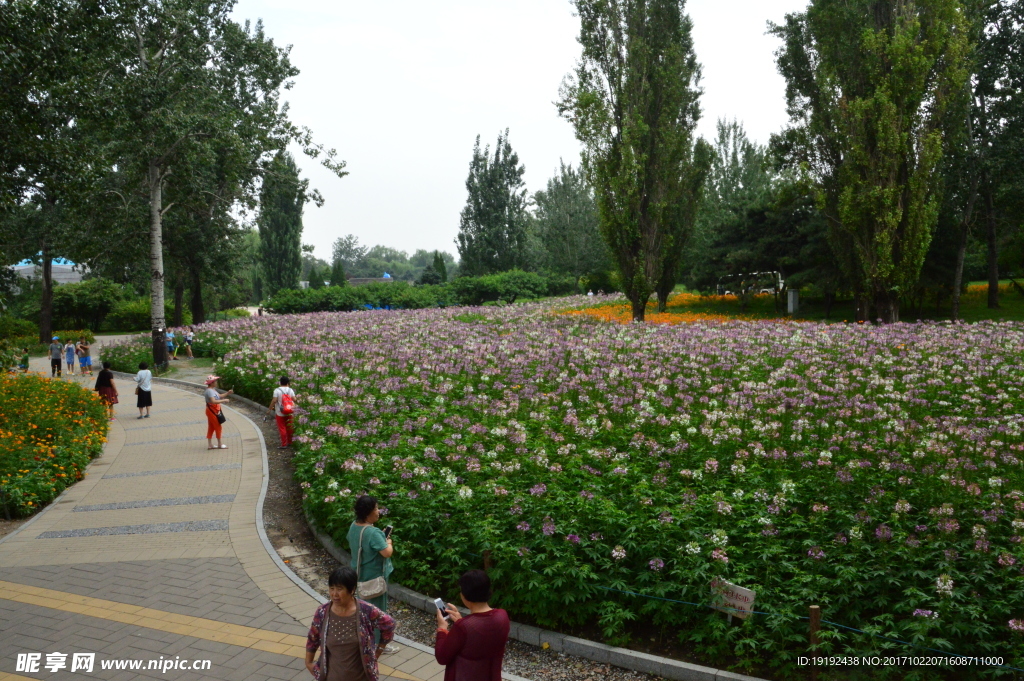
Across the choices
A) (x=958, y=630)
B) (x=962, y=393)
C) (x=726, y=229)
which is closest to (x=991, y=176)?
(x=726, y=229)

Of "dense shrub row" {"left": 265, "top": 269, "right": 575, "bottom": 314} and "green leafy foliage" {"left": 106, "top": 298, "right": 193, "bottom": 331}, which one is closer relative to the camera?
"dense shrub row" {"left": 265, "top": 269, "right": 575, "bottom": 314}

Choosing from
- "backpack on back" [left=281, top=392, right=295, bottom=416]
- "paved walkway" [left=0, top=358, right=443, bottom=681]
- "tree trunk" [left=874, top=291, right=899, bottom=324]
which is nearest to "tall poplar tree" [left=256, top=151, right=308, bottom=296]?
"backpack on back" [left=281, top=392, right=295, bottom=416]

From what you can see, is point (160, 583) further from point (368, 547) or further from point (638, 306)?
point (638, 306)

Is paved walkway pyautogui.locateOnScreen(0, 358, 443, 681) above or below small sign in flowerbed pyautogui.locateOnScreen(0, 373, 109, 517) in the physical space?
below

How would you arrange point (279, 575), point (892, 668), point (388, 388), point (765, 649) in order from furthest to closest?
point (388, 388) → point (279, 575) → point (765, 649) → point (892, 668)

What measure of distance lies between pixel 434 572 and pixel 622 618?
2.13 metres

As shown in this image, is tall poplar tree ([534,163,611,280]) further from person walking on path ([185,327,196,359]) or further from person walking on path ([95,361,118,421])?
person walking on path ([95,361,118,421])

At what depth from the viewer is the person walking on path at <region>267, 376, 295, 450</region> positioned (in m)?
13.9

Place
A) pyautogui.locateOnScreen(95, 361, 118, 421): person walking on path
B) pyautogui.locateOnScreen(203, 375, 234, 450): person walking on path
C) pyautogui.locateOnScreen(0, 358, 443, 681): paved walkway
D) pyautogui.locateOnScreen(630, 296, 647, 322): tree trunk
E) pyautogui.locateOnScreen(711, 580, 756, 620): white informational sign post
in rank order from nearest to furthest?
pyautogui.locateOnScreen(711, 580, 756, 620): white informational sign post < pyautogui.locateOnScreen(0, 358, 443, 681): paved walkway < pyautogui.locateOnScreen(203, 375, 234, 450): person walking on path < pyautogui.locateOnScreen(95, 361, 118, 421): person walking on path < pyautogui.locateOnScreen(630, 296, 647, 322): tree trunk

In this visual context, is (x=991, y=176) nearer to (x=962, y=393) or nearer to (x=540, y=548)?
(x=962, y=393)

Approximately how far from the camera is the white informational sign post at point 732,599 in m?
5.72

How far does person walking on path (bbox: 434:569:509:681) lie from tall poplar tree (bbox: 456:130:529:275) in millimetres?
52780

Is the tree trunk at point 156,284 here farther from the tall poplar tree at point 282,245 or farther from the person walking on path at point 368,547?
the tall poplar tree at point 282,245

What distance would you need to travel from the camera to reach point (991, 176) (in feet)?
90.3
